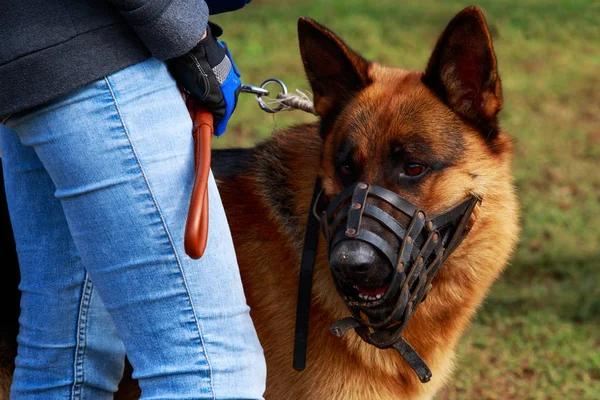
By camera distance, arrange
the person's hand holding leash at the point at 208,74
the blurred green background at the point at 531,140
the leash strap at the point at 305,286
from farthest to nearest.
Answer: the blurred green background at the point at 531,140
the leash strap at the point at 305,286
the person's hand holding leash at the point at 208,74

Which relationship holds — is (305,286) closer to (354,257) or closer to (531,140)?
(354,257)

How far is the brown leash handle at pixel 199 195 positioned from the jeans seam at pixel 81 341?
55 cm

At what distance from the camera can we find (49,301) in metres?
2.08

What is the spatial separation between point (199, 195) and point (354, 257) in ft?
2.01

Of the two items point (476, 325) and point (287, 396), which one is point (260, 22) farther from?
point (287, 396)

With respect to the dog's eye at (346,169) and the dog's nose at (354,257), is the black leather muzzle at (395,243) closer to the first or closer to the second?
the dog's nose at (354,257)

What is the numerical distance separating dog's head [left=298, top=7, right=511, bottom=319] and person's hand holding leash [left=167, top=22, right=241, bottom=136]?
0.58 m

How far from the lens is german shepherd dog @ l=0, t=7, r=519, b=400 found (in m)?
2.45

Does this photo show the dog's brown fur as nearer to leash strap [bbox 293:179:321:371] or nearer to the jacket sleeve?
leash strap [bbox 293:179:321:371]

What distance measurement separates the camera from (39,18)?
1643 mm

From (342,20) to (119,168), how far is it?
9.31 meters

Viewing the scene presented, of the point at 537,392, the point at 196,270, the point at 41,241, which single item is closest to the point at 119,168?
the point at 196,270

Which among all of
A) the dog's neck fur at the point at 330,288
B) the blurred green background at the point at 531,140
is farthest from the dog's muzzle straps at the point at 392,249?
the blurred green background at the point at 531,140

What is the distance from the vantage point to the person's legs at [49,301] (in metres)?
2.06
